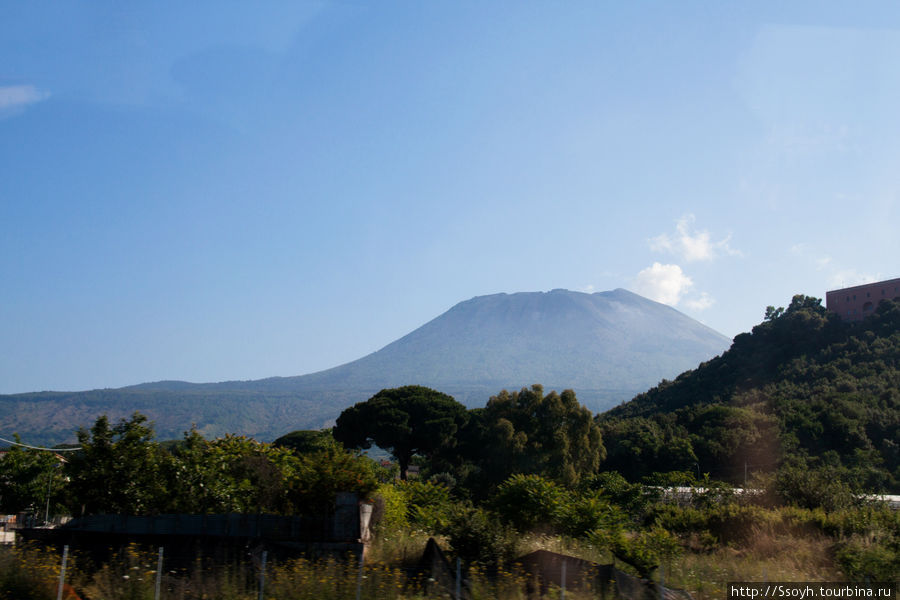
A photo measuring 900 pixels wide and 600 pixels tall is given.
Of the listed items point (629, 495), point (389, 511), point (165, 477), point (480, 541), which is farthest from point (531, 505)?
point (629, 495)

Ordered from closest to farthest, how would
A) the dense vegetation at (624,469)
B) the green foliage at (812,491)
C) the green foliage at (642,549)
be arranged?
the green foliage at (642,549) → the dense vegetation at (624,469) → the green foliage at (812,491)

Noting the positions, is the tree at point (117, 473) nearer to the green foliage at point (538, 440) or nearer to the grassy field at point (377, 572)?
the grassy field at point (377, 572)

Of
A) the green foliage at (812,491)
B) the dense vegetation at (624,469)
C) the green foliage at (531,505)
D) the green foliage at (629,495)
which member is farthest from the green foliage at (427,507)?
the green foliage at (812,491)

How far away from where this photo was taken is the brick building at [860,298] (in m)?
88.1

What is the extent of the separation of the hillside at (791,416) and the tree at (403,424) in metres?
12.9

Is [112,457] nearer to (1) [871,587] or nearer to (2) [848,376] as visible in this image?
(1) [871,587]

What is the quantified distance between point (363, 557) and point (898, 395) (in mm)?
57755

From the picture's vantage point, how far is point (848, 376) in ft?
213

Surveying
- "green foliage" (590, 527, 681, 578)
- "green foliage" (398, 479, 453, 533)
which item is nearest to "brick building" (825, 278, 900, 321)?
"green foliage" (398, 479, 453, 533)

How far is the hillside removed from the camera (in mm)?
48469

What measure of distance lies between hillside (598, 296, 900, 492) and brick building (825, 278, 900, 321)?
874 centimetres

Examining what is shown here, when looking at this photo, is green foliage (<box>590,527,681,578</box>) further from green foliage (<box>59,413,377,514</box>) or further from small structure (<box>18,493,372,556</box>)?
green foliage (<box>59,413,377,514</box>)

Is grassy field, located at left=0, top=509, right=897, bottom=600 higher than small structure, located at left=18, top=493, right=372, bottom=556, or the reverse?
small structure, located at left=18, top=493, right=372, bottom=556

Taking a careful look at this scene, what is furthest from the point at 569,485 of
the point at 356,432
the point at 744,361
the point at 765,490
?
the point at 744,361
